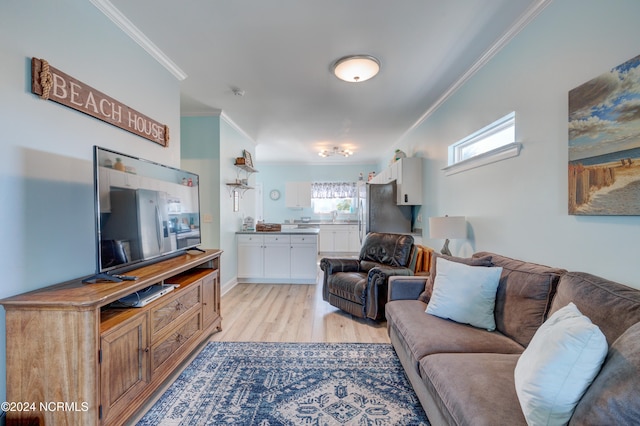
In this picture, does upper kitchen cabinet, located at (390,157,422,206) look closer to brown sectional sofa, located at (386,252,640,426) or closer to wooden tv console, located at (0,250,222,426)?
brown sectional sofa, located at (386,252,640,426)

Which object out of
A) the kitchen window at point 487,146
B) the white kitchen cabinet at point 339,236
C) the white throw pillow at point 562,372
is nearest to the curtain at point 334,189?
the white kitchen cabinet at point 339,236

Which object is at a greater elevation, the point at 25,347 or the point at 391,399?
the point at 25,347

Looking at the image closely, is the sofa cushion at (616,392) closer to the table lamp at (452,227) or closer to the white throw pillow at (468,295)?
the white throw pillow at (468,295)

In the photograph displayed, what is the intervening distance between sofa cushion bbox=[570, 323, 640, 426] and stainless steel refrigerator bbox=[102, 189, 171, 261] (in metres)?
2.21

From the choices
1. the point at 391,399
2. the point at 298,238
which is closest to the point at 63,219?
the point at 391,399

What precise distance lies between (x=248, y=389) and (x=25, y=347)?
1.23 metres

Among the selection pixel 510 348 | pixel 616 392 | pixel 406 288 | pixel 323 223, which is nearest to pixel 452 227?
pixel 406 288

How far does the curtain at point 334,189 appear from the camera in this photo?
25.0ft

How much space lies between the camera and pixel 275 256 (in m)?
4.41

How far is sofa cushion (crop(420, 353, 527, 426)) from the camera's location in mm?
988

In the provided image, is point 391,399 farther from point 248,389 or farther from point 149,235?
point 149,235

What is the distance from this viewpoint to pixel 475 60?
2324 millimetres

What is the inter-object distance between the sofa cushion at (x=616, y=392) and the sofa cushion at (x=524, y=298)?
2.02 feet

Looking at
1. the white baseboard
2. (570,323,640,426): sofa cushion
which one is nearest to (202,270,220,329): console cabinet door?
the white baseboard
